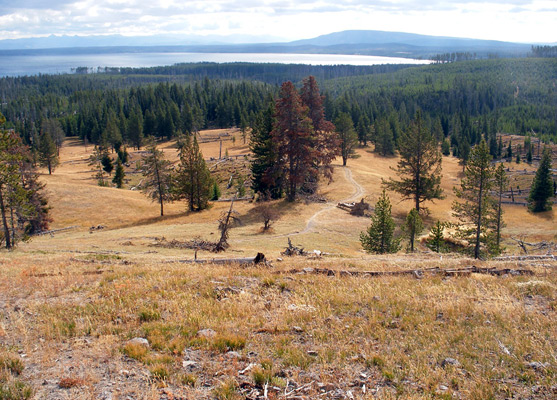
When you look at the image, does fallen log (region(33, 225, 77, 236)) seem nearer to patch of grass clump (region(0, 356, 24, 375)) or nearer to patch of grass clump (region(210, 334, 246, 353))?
patch of grass clump (region(0, 356, 24, 375))

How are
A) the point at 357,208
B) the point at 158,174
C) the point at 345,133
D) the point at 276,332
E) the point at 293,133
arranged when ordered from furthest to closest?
the point at 345,133 < the point at 158,174 < the point at 293,133 < the point at 357,208 < the point at 276,332

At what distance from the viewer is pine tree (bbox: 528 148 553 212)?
62.1 m

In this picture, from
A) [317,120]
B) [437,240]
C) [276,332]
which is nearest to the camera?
[276,332]

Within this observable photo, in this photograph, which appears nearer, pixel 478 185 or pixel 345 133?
pixel 478 185

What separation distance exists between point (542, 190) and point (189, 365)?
68374 mm

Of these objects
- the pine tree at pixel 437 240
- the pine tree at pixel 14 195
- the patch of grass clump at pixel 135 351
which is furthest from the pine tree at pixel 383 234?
the pine tree at pixel 14 195

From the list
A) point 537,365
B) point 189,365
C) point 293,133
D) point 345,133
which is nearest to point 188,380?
point 189,365

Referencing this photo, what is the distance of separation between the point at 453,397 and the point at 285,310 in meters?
5.10

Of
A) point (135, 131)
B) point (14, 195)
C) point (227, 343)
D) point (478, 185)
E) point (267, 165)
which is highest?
point (227, 343)

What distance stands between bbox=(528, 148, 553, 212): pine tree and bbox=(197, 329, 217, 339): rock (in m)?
66.5

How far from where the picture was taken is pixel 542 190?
62219 mm

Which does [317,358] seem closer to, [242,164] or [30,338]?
[30,338]

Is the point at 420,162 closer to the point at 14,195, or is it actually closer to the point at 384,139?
the point at 14,195

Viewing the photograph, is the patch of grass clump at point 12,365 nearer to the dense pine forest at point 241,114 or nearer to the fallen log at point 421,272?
the fallen log at point 421,272
